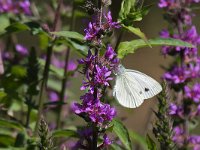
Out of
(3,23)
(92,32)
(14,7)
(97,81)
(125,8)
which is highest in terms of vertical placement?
→ (14,7)

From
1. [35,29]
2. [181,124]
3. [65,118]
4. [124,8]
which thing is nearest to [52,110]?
[65,118]

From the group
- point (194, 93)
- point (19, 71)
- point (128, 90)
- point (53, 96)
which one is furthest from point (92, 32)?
point (53, 96)

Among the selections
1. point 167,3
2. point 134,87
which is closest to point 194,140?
point 167,3

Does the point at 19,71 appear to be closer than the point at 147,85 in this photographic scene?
No

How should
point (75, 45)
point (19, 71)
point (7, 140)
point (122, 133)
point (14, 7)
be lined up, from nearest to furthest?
point (122, 133) → point (75, 45) → point (7, 140) → point (19, 71) → point (14, 7)

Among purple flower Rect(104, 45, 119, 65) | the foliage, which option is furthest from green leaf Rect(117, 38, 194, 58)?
purple flower Rect(104, 45, 119, 65)

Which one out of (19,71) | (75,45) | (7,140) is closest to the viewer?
(75,45)

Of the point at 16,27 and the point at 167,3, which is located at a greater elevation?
the point at 167,3

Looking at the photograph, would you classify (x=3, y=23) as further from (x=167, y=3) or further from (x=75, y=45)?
(x=167, y=3)
